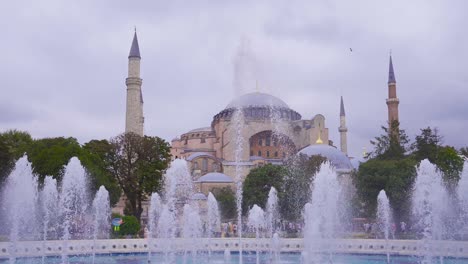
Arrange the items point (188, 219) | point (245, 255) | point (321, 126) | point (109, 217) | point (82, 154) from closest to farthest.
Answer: point (188, 219) → point (245, 255) → point (109, 217) → point (82, 154) → point (321, 126)

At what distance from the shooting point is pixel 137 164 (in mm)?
28094

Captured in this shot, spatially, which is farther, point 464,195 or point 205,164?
point 205,164

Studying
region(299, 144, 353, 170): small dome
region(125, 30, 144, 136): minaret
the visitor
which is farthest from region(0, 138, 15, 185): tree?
region(299, 144, 353, 170): small dome

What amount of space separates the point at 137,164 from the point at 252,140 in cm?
1935

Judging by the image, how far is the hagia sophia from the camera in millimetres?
39906

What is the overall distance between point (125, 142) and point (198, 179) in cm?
1160

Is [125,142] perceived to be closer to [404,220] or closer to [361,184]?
[361,184]

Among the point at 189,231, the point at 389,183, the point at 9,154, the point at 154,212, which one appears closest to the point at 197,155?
the point at 9,154

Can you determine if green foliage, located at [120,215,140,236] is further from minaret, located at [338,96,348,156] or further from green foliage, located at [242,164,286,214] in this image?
minaret, located at [338,96,348,156]

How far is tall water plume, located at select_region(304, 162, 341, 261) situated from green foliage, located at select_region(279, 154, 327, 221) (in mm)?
9620

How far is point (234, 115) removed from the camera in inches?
1890

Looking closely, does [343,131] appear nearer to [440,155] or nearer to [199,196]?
[199,196]

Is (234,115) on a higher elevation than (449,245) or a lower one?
higher

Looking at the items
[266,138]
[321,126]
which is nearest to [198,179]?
[266,138]
